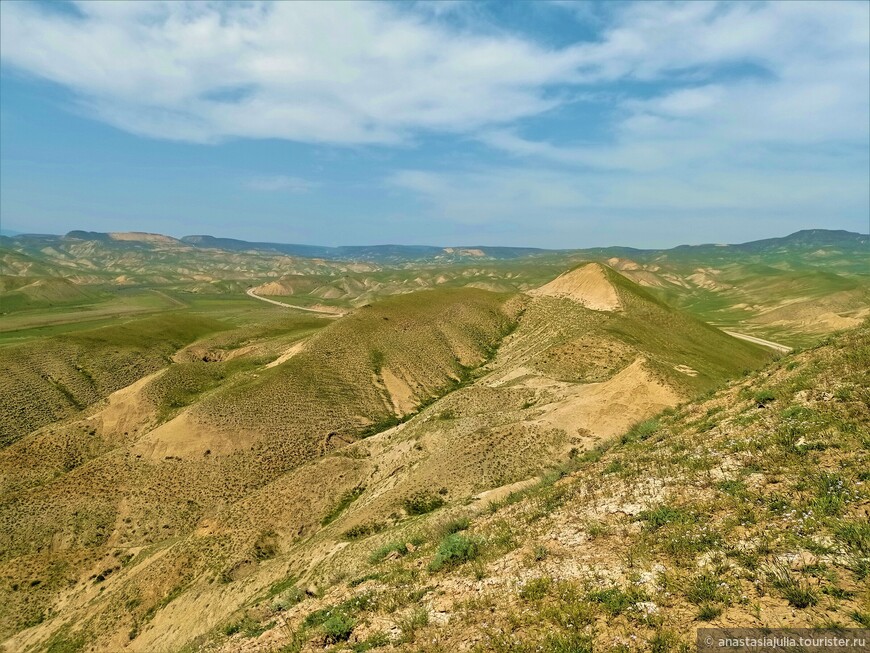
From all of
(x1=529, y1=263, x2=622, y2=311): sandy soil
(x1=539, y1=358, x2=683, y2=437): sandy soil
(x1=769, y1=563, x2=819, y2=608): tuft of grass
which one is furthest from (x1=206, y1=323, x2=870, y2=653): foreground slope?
(x1=529, y1=263, x2=622, y2=311): sandy soil

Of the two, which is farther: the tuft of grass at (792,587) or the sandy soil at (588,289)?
the sandy soil at (588,289)

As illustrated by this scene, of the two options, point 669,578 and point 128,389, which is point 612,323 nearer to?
point 669,578

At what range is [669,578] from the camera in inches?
340

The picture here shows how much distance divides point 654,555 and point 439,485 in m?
19.3

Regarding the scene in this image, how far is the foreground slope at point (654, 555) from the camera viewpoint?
765 centimetres

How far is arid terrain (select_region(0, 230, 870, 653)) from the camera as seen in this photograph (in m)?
8.84

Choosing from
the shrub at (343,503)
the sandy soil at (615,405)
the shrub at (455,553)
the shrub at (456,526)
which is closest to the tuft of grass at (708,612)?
the shrub at (455,553)

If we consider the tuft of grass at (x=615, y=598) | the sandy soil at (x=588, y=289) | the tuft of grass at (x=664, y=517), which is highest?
the sandy soil at (x=588, y=289)

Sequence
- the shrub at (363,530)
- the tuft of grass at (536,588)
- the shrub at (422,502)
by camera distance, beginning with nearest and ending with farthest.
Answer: the tuft of grass at (536,588)
the shrub at (363,530)
the shrub at (422,502)

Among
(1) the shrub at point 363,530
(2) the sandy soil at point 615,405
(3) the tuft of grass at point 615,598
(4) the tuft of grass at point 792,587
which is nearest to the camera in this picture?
(4) the tuft of grass at point 792,587

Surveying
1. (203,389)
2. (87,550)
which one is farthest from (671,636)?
(203,389)

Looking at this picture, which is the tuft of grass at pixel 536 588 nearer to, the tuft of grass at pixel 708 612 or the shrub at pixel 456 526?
the tuft of grass at pixel 708 612

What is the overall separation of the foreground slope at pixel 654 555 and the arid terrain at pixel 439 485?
6 cm

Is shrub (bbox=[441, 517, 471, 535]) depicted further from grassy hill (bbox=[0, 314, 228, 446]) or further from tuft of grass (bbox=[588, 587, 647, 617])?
grassy hill (bbox=[0, 314, 228, 446])
